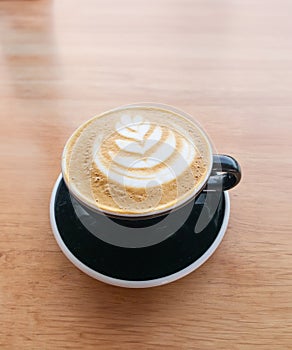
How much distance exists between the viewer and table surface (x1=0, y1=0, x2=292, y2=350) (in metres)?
0.50

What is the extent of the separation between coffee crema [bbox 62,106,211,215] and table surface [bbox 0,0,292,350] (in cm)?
10

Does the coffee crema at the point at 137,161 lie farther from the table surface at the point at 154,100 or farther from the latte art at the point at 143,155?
the table surface at the point at 154,100

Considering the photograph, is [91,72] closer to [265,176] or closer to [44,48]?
[44,48]

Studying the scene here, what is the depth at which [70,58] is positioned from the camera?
85 centimetres

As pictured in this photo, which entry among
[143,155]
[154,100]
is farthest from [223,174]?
[154,100]

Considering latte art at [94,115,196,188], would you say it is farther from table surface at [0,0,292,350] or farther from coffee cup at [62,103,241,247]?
table surface at [0,0,292,350]

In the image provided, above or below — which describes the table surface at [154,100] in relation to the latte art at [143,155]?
below

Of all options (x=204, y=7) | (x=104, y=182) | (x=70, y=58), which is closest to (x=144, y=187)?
(x=104, y=182)

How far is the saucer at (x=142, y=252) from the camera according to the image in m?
0.52

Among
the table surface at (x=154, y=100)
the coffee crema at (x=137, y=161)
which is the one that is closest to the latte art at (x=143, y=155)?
the coffee crema at (x=137, y=161)

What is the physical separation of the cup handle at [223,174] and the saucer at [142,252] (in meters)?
0.03

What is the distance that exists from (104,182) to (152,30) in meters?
0.49

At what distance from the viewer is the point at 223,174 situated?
22.2 inches

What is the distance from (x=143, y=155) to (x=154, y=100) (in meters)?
0.24
